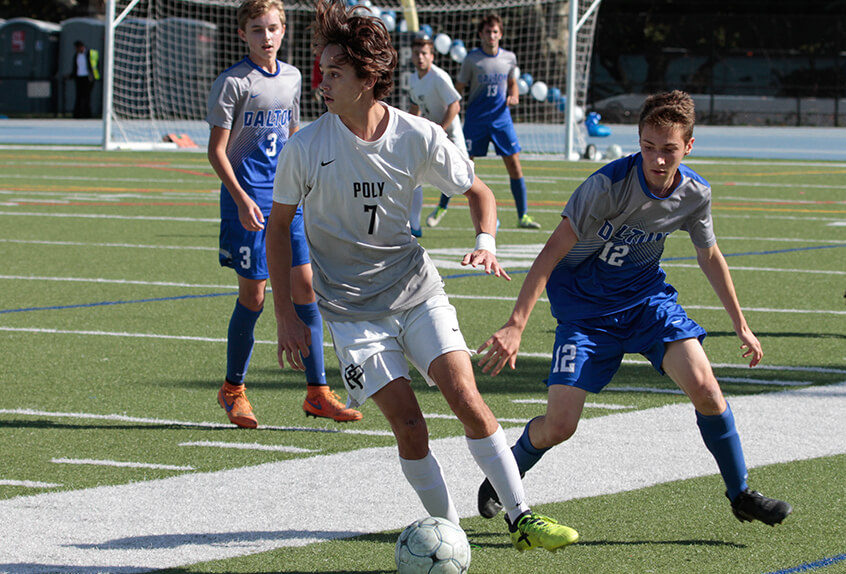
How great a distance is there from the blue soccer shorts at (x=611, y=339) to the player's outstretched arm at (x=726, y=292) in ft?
0.47

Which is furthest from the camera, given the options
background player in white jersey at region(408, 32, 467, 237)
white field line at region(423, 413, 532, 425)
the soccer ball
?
background player in white jersey at region(408, 32, 467, 237)

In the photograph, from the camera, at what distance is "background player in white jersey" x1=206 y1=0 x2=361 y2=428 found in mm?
6293

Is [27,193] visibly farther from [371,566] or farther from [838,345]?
[371,566]

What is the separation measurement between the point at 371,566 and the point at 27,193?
53.9ft

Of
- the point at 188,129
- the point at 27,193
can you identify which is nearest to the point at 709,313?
the point at 27,193

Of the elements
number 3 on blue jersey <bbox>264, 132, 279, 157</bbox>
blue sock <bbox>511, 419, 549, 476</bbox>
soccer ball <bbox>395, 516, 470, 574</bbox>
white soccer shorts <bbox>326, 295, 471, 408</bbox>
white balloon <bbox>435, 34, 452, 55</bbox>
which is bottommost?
soccer ball <bbox>395, 516, 470, 574</bbox>

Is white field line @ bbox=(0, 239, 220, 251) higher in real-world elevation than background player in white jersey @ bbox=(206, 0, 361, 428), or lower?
lower

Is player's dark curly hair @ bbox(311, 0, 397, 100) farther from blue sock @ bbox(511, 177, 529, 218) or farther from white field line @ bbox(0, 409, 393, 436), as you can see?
blue sock @ bbox(511, 177, 529, 218)

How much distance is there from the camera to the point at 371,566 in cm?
429

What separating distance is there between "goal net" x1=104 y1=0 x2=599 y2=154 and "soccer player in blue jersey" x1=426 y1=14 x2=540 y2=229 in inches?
419

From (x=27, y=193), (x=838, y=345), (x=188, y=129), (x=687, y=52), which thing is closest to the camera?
(x=838, y=345)

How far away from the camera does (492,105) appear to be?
15.4 meters

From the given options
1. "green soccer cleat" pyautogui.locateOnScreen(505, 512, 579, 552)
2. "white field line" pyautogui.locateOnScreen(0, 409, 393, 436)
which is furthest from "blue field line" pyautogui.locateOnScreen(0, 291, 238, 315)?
"green soccer cleat" pyautogui.locateOnScreen(505, 512, 579, 552)

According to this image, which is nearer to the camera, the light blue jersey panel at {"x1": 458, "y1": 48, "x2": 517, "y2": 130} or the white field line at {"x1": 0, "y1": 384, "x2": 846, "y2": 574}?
the white field line at {"x1": 0, "y1": 384, "x2": 846, "y2": 574}
